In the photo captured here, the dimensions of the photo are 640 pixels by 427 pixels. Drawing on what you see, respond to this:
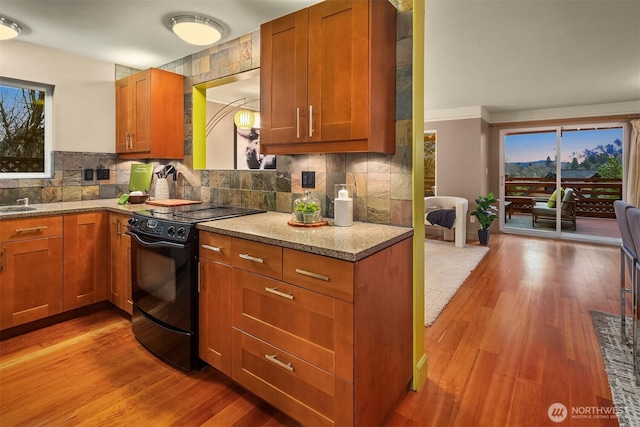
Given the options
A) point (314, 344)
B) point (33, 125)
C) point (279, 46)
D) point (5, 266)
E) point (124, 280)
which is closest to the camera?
point (314, 344)

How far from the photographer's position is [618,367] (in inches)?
82.8

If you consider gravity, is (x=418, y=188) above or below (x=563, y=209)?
above

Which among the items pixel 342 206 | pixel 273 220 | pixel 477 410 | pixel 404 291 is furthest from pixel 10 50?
pixel 477 410

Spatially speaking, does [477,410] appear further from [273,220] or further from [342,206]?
[273,220]

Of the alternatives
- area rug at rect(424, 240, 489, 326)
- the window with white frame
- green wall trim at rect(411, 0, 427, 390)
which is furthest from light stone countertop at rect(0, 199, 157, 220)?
area rug at rect(424, 240, 489, 326)

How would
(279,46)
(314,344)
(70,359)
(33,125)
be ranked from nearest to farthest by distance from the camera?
1. (314,344)
2. (279,46)
3. (70,359)
4. (33,125)

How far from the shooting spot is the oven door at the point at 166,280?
195 centimetres

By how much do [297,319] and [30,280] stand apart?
2265mm

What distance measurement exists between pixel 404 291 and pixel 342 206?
1.84ft

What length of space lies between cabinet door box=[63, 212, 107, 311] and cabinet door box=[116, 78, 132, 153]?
91 cm

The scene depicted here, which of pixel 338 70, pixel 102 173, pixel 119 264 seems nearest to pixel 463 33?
pixel 338 70

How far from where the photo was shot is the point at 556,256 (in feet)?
16.4

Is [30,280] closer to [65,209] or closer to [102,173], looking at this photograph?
[65,209]

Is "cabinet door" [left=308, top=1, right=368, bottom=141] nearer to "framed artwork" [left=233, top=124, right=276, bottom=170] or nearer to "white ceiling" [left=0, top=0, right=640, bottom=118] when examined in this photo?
"white ceiling" [left=0, top=0, right=640, bottom=118]
